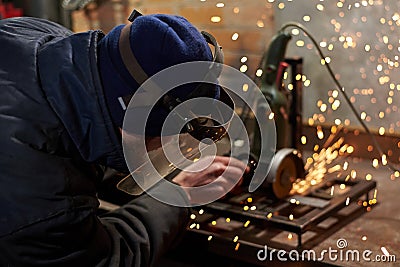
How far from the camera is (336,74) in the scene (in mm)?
1872

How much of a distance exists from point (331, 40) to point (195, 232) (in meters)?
0.85

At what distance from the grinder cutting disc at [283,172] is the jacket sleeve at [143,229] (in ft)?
0.73

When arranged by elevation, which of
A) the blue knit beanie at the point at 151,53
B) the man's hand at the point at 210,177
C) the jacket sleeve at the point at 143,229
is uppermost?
the blue knit beanie at the point at 151,53

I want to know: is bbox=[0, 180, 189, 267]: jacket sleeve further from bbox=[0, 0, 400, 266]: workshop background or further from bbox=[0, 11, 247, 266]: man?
bbox=[0, 0, 400, 266]: workshop background

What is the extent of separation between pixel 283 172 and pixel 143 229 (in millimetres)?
388

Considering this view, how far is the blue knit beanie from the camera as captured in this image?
35.9 inches

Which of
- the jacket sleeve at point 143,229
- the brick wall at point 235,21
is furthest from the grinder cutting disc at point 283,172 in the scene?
the brick wall at point 235,21

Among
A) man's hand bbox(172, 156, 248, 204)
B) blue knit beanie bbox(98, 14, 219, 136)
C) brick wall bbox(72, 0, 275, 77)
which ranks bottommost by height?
man's hand bbox(172, 156, 248, 204)

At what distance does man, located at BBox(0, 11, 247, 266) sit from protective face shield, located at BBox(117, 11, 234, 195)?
12mm

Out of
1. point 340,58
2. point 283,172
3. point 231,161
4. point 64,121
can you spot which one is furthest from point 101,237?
point 340,58

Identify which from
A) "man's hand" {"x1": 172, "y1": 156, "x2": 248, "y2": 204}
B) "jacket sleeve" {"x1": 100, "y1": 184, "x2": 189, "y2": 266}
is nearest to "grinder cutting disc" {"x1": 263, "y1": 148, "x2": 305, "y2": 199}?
"man's hand" {"x1": 172, "y1": 156, "x2": 248, "y2": 204}

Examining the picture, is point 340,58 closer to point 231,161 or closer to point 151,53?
point 231,161

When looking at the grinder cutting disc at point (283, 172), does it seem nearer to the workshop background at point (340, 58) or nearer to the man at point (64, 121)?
the workshop background at point (340, 58)

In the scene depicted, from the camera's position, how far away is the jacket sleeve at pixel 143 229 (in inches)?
42.6
